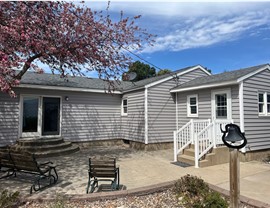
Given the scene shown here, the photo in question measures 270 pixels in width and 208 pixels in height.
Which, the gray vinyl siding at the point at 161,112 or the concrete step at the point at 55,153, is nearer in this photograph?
the concrete step at the point at 55,153

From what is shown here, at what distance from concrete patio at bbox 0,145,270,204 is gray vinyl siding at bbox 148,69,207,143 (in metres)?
2.73

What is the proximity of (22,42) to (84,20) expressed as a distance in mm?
2436

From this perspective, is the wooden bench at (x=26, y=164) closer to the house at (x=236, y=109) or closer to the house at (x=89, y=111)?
the house at (x=89, y=111)

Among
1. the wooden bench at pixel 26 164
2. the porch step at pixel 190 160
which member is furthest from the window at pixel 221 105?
the wooden bench at pixel 26 164

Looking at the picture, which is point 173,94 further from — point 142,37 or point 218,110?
point 142,37

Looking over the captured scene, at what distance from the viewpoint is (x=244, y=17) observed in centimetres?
813

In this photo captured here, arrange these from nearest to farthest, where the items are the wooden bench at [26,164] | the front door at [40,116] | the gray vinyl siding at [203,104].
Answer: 1. the wooden bench at [26,164]
2. the gray vinyl siding at [203,104]
3. the front door at [40,116]

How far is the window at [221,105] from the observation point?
9.14m

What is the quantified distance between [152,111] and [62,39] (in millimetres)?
6032

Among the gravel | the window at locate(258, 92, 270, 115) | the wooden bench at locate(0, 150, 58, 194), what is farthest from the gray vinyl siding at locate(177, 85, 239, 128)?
the wooden bench at locate(0, 150, 58, 194)

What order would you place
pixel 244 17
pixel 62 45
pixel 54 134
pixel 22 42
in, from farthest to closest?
pixel 54 134 < pixel 244 17 < pixel 62 45 < pixel 22 42

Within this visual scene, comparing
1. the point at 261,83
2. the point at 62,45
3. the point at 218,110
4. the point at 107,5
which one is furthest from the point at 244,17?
the point at 62,45

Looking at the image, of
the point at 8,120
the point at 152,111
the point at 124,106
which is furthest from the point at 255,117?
the point at 8,120

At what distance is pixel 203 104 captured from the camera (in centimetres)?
1023
